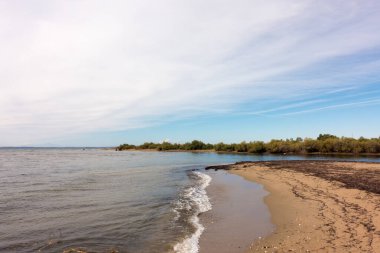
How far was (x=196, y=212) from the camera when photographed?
44.5ft

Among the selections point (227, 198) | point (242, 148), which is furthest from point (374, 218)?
point (242, 148)

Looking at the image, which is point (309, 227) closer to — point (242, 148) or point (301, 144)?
point (301, 144)

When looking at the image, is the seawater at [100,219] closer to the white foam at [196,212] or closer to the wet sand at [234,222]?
the white foam at [196,212]

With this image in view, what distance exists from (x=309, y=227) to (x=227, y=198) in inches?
278

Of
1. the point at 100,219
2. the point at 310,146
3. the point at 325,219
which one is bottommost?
the point at 100,219

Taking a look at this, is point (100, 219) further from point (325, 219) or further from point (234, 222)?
point (325, 219)

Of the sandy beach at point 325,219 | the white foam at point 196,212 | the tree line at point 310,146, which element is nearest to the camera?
the sandy beach at point 325,219

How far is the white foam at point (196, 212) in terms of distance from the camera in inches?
347

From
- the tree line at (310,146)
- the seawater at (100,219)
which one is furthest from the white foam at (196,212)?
the tree line at (310,146)

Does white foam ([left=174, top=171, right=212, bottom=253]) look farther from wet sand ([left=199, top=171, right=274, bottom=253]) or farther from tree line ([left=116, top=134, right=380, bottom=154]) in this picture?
tree line ([left=116, top=134, right=380, bottom=154])

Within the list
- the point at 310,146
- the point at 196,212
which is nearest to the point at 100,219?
the point at 196,212

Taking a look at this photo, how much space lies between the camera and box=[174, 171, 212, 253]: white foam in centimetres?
882

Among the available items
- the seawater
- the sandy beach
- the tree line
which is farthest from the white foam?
the tree line

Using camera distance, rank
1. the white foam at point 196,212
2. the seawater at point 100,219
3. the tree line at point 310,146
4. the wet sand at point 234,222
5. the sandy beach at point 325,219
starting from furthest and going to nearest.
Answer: the tree line at point 310,146 < the seawater at point 100,219 < the wet sand at point 234,222 < the white foam at point 196,212 < the sandy beach at point 325,219
